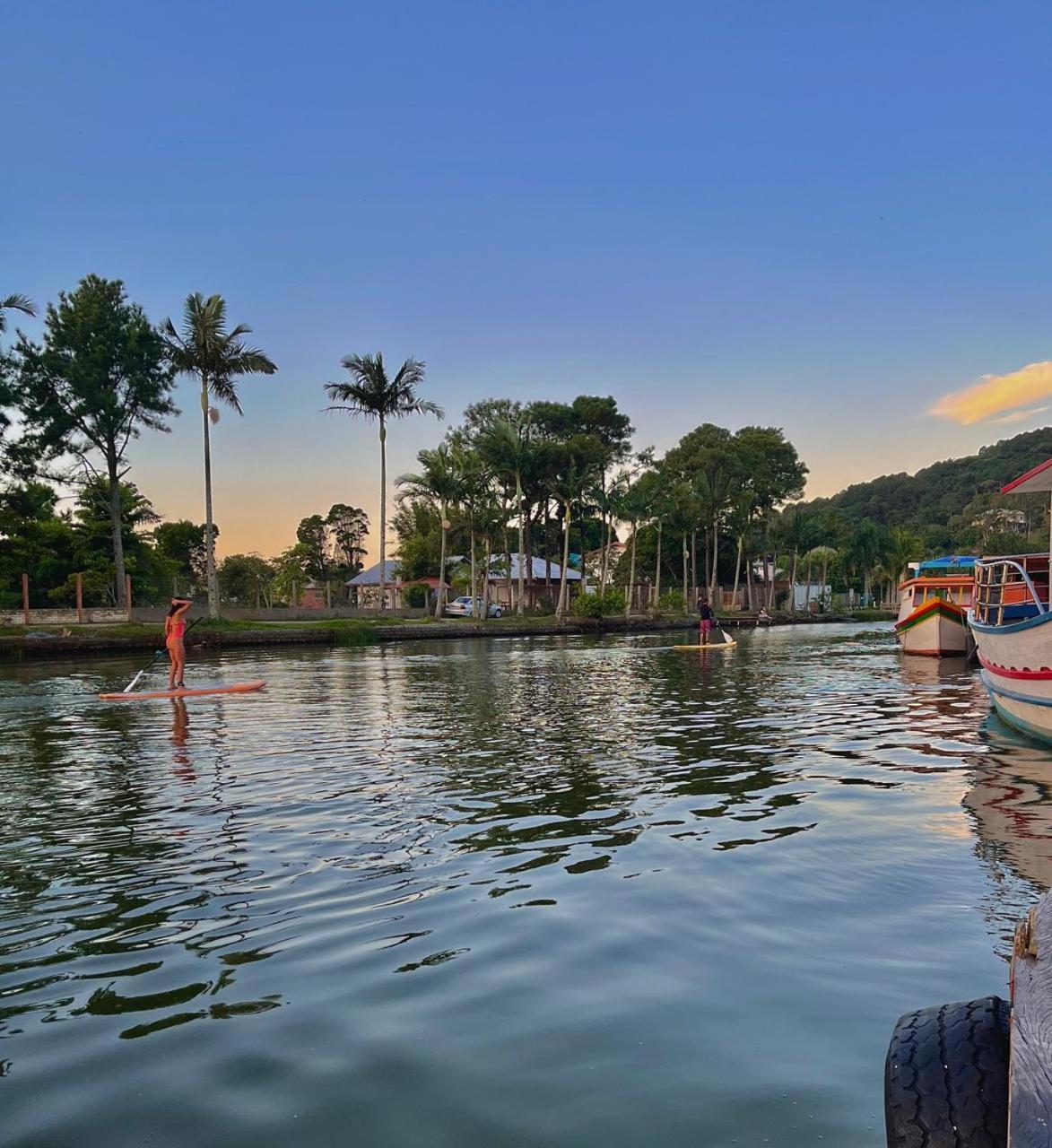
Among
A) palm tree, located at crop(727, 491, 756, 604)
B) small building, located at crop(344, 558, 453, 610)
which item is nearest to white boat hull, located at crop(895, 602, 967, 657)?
small building, located at crop(344, 558, 453, 610)

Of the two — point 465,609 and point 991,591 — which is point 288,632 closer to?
point 465,609

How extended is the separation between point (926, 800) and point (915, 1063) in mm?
7029

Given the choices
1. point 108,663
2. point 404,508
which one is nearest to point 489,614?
point 404,508

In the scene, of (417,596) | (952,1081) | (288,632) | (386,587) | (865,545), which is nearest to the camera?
(952,1081)

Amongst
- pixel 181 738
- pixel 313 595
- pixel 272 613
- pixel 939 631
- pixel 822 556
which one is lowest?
pixel 181 738

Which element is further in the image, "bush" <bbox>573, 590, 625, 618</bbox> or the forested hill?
the forested hill

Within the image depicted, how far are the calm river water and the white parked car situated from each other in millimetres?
48186

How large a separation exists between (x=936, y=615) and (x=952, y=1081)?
33394mm

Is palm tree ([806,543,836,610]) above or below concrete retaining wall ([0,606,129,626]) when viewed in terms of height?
above

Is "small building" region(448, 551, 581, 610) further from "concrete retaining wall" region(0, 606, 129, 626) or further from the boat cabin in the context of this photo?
the boat cabin

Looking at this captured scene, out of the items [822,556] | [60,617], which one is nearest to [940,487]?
[822,556]

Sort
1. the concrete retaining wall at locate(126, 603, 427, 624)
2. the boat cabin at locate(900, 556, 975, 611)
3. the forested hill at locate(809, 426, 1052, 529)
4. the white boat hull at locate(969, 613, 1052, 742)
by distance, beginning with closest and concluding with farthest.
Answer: the white boat hull at locate(969, 613, 1052, 742) < the boat cabin at locate(900, 556, 975, 611) < the concrete retaining wall at locate(126, 603, 427, 624) < the forested hill at locate(809, 426, 1052, 529)

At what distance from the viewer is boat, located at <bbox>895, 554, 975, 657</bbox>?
32812 mm

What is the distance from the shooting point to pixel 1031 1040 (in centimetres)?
181
